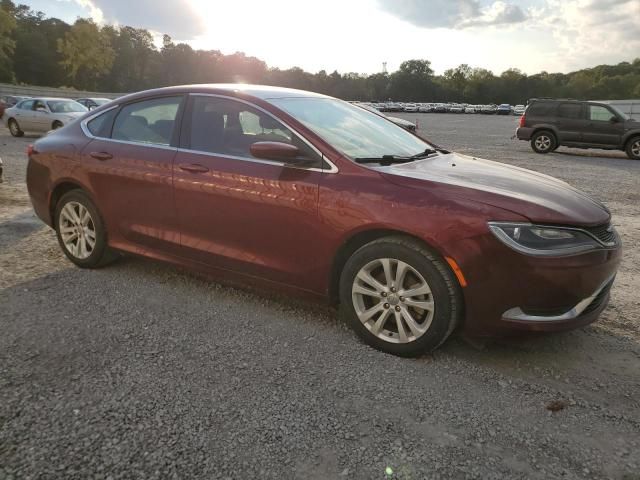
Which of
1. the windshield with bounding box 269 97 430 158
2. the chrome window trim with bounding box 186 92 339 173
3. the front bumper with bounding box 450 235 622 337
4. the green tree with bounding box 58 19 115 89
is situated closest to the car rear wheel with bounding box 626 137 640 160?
the windshield with bounding box 269 97 430 158

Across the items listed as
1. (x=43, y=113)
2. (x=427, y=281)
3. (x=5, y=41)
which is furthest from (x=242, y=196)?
(x=5, y=41)

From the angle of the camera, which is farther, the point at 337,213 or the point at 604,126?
the point at 604,126

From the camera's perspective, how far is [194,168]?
3.92 metres

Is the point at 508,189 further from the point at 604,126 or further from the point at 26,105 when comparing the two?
the point at 26,105

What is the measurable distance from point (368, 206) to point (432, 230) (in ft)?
1.42

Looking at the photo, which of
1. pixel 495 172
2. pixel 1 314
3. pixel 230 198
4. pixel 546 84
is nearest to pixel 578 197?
pixel 495 172

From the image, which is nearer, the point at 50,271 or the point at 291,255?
the point at 291,255

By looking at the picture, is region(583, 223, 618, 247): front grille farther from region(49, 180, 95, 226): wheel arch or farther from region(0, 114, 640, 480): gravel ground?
region(49, 180, 95, 226): wheel arch

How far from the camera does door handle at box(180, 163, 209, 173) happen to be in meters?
3.87

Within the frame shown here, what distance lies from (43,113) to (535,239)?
741 inches

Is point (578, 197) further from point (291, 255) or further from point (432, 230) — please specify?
point (291, 255)

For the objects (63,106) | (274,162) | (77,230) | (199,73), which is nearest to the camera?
(274,162)

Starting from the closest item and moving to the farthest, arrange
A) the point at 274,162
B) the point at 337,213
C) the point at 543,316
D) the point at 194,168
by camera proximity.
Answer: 1. the point at 543,316
2. the point at 337,213
3. the point at 274,162
4. the point at 194,168

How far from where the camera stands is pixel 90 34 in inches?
3051
